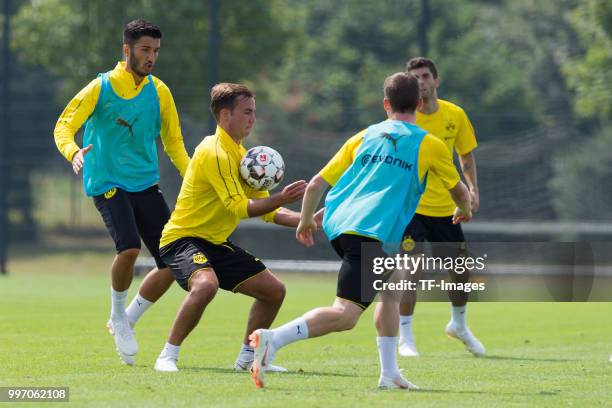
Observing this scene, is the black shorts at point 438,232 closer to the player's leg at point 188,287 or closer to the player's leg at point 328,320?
the player's leg at point 188,287

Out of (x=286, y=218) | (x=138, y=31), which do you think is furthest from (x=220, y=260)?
A: (x=138, y=31)

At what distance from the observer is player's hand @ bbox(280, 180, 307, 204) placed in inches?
306

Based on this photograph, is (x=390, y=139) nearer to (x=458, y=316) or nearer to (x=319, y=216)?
(x=319, y=216)

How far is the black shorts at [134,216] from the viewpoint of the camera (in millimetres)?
9070

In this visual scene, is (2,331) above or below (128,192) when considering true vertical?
below

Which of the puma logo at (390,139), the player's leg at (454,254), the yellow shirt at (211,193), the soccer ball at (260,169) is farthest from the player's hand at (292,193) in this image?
the player's leg at (454,254)

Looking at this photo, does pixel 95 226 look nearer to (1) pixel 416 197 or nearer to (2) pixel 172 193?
(2) pixel 172 193

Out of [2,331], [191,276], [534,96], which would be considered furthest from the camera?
[534,96]

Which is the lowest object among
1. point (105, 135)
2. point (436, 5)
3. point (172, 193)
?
point (172, 193)

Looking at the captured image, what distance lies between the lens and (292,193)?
7809 mm

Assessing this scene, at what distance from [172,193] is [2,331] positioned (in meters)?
9.77

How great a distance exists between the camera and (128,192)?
9.30 meters

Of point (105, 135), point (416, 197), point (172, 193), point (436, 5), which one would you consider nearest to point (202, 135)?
point (172, 193)

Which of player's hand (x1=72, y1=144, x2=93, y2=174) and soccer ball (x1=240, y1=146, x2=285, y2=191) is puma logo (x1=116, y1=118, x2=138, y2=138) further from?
soccer ball (x1=240, y1=146, x2=285, y2=191)
